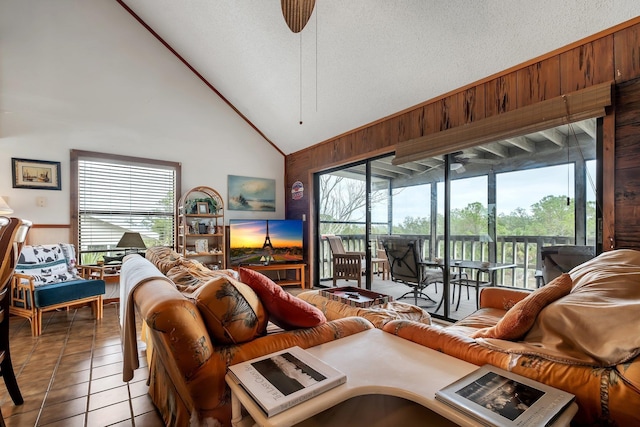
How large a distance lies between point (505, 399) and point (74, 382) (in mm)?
2615

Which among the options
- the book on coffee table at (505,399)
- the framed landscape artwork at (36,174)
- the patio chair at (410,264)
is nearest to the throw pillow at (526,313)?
the book on coffee table at (505,399)

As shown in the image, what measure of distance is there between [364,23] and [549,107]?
186 cm

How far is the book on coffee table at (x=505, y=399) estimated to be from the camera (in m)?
0.78

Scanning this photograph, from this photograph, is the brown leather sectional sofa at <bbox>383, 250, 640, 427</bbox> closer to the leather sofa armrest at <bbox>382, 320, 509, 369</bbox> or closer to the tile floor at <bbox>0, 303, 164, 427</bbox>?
the leather sofa armrest at <bbox>382, 320, 509, 369</bbox>

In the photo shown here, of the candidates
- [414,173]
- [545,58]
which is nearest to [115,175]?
[414,173]

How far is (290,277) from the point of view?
5391 millimetres

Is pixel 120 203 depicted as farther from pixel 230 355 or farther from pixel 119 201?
pixel 230 355

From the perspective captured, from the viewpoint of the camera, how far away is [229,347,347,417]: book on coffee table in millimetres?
857

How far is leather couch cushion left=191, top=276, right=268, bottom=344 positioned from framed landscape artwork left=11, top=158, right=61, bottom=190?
12.9ft

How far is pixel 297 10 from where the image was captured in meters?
1.90

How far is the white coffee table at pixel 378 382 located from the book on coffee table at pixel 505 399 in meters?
0.03

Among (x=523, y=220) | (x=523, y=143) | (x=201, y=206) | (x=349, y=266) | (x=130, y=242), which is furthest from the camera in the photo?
(x=201, y=206)

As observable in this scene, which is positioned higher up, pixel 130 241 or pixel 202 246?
pixel 130 241

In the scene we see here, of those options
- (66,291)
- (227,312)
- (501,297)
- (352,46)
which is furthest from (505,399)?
(66,291)
